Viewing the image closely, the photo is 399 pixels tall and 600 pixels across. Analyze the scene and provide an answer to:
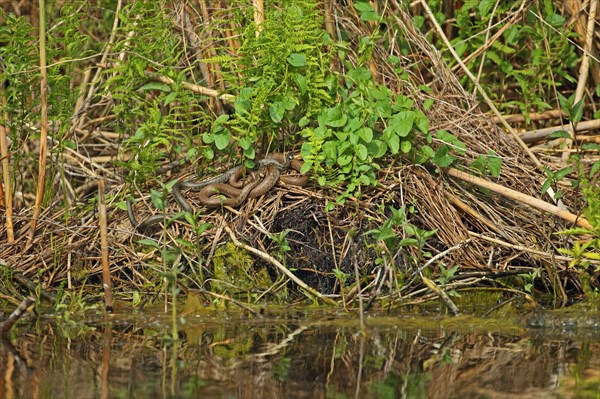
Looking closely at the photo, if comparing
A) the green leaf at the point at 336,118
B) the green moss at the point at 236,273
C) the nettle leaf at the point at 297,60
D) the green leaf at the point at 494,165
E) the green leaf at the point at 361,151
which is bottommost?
the green moss at the point at 236,273

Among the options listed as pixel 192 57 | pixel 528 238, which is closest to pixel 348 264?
pixel 528 238

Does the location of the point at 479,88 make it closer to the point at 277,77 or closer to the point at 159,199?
the point at 277,77

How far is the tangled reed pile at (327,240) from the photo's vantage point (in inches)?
245

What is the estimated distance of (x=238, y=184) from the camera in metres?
6.70

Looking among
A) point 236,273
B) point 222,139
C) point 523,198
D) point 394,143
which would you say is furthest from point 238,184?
point 523,198

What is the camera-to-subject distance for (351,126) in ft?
20.9

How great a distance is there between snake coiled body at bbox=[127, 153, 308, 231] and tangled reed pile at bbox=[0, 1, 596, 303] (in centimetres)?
7

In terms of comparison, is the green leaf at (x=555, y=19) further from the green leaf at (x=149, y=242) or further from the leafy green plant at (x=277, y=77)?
the green leaf at (x=149, y=242)

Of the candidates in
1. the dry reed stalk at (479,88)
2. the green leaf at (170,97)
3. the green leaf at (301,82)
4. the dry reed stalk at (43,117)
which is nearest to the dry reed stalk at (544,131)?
the dry reed stalk at (479,88)

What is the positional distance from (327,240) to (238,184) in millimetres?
722

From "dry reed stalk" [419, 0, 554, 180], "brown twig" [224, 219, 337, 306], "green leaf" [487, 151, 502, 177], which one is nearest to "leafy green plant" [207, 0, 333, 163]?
"brown twig" [224, 219, 337, 306]

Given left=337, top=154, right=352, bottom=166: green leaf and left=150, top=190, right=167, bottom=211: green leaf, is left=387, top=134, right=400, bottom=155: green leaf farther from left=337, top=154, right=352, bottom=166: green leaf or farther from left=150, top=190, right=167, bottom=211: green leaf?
left=150, top=190, right=167, bottom=211: green leaf

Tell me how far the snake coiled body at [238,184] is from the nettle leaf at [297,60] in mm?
662

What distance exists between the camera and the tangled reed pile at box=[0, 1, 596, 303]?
6227 mm
